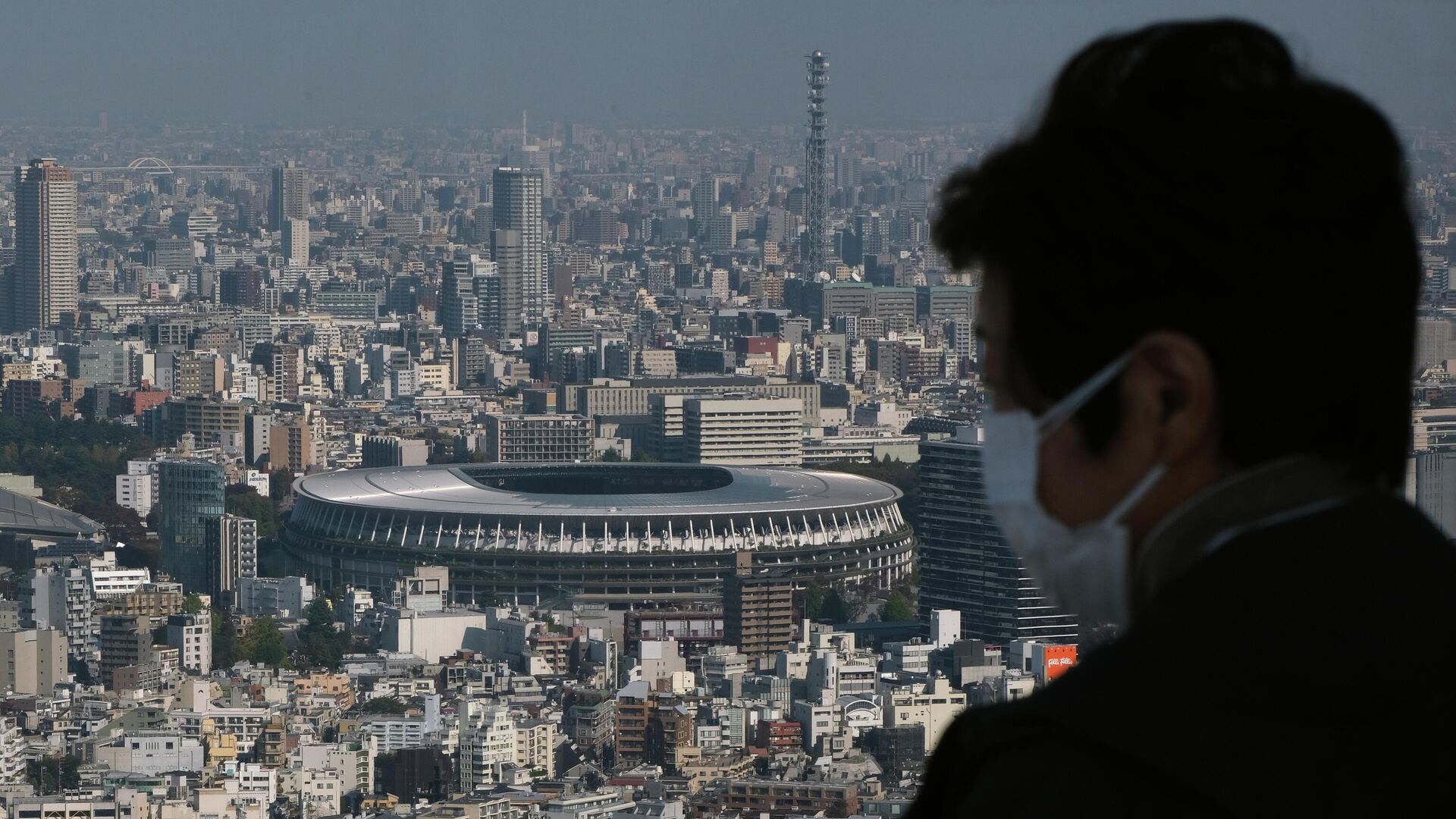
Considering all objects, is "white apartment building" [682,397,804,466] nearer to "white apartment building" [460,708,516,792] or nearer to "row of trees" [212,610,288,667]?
"row of trees" [212,610,288,667]

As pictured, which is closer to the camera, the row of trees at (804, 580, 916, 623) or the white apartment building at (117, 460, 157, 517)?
the row of trees at (804, 580, 916, 623)

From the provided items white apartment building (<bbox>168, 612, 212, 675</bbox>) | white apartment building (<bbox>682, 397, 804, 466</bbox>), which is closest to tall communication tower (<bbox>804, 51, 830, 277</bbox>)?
white apartment building (<bbox>682, 397, 804, 466</bbox>)

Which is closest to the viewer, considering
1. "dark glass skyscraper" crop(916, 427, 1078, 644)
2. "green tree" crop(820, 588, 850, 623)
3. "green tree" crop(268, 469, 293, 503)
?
"dark glass skyscraper" crop(916, 427, 1078, 644)

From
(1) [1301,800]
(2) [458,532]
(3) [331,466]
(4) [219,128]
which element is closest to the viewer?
(1) [1301,800]

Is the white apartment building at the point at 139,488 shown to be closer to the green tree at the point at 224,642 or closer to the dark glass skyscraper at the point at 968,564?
the green tree at the point at 224,642

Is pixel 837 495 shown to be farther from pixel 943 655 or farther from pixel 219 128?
pixel 219 128

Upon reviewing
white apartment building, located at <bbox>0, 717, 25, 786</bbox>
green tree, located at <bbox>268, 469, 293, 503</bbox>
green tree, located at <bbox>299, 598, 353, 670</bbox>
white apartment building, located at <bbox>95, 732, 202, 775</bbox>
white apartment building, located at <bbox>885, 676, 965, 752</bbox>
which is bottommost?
green tree, located at <bbox>268, 469, 293, 503</bbox>

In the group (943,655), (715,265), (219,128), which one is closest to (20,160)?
(219,128)
